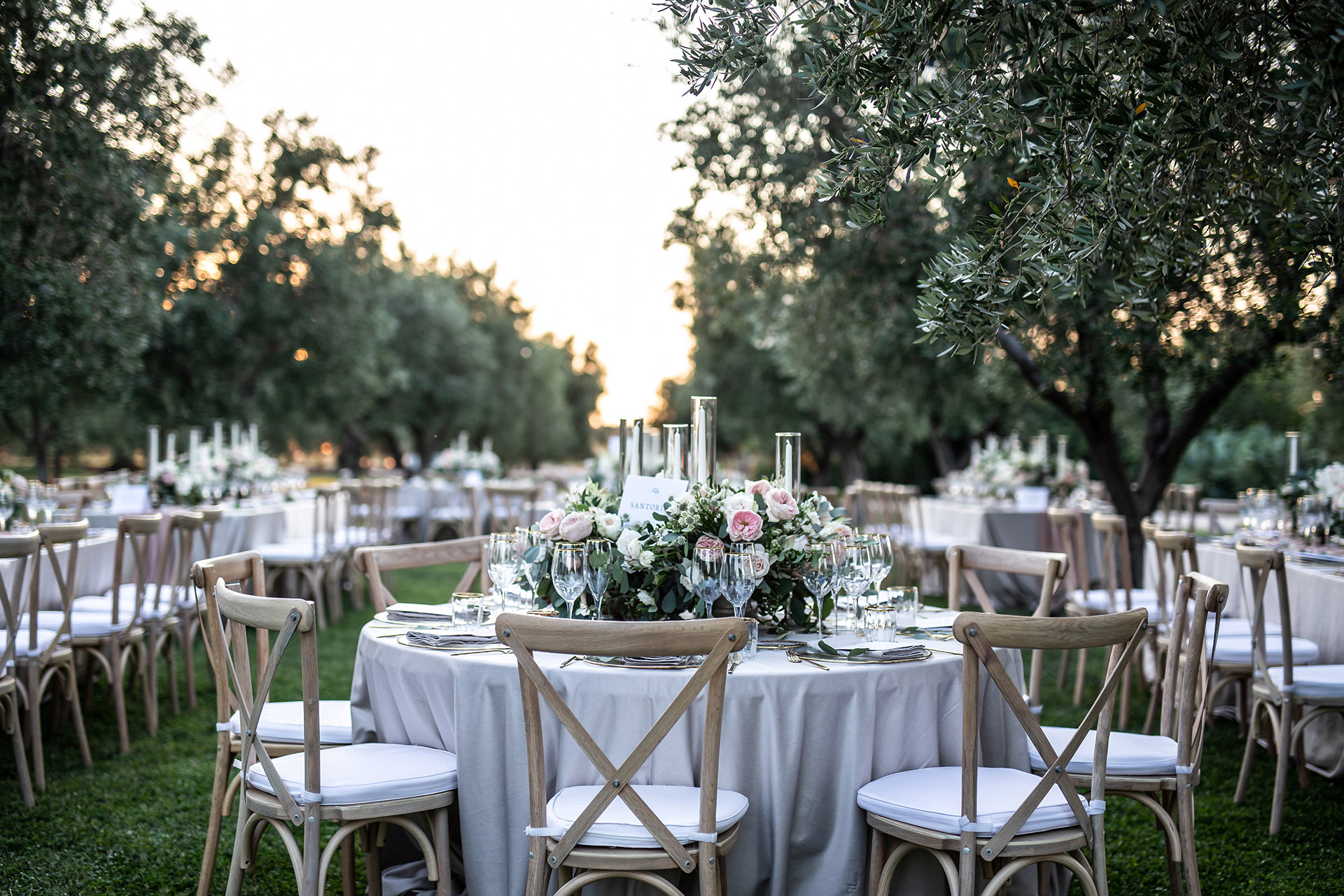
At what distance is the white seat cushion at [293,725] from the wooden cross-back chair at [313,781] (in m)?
0.25

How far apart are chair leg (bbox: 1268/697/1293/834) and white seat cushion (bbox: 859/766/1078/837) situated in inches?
75.7

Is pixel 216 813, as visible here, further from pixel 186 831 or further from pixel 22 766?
pixel 22 766

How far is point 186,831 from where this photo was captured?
13.5 ft

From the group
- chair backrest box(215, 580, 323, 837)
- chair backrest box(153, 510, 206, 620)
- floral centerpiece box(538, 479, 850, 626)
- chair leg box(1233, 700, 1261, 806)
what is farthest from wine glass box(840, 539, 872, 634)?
chair backrest box(153, 510, 206, 620)

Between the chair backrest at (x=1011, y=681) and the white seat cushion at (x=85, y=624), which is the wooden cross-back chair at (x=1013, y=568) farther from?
the white seat cushion at (x=85, y=624)

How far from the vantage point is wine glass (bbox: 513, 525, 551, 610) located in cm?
320

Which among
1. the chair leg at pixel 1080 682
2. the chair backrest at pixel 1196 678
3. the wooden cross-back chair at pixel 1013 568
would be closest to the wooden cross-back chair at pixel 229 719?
the wooden cross-back chair at pixel 1013 568

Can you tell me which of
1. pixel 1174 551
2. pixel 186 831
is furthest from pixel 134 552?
pixel 1174 551

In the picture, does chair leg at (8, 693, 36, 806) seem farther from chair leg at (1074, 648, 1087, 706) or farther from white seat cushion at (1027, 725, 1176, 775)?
chair leg at (1074, 648, 1087, 706)

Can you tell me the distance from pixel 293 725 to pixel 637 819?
1364 mm

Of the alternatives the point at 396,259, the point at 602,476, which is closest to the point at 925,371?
the point at 602,476

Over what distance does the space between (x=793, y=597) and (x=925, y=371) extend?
25.9ft

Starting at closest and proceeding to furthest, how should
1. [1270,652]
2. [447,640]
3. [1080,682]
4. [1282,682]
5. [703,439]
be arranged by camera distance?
[447,640] → [703,439] → [1282,682] → [1270,652] → [1080,682]

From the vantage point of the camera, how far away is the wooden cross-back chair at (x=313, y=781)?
102 inches
